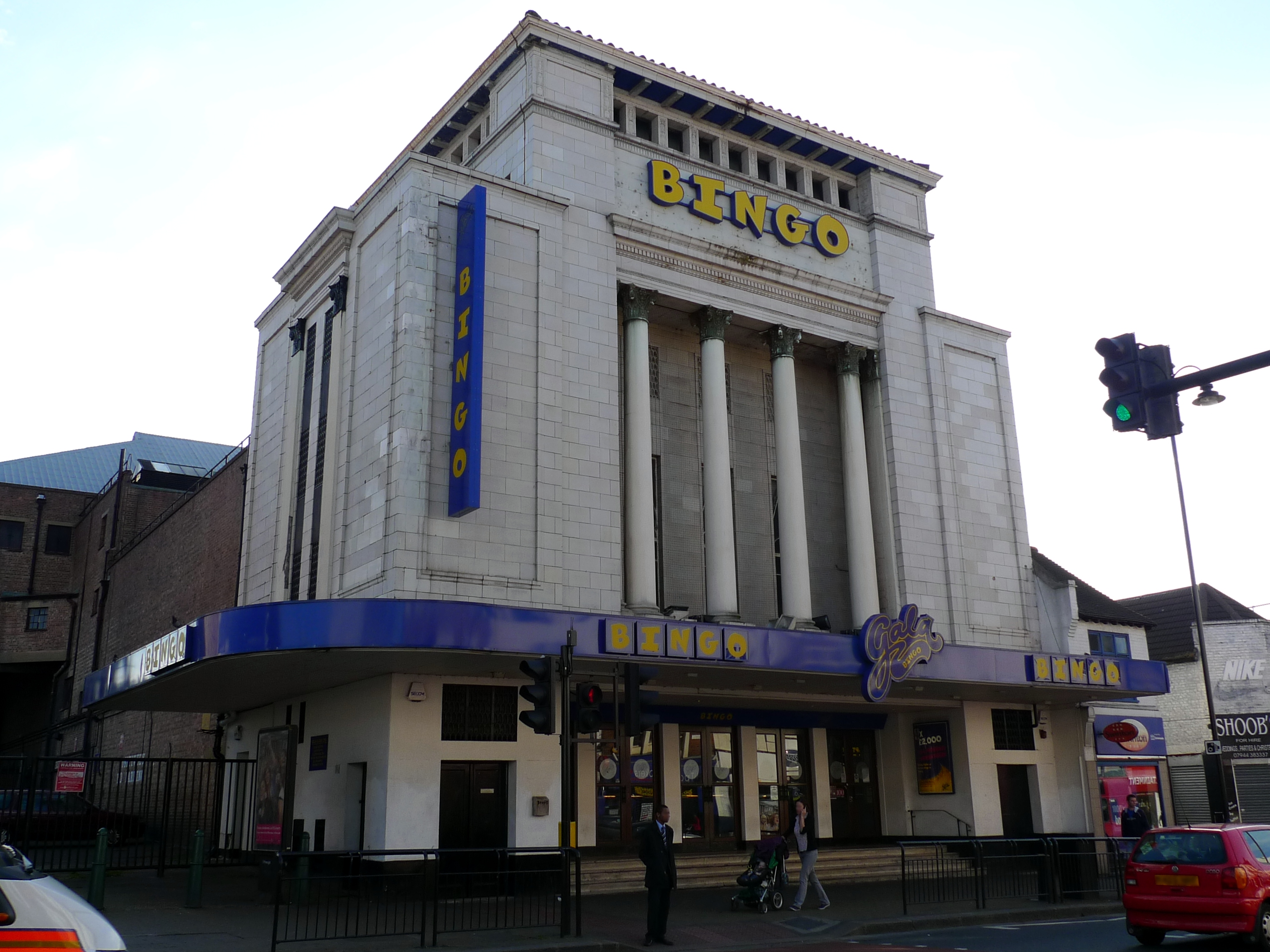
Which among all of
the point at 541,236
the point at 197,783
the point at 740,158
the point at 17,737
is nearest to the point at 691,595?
the point at 541,236

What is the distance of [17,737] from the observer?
2137 inches

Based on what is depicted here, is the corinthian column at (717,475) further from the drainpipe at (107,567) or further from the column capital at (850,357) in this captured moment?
the drainpipe at (107,567)

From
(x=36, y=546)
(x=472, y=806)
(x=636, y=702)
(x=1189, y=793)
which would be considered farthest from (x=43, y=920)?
(x=36, y=546)

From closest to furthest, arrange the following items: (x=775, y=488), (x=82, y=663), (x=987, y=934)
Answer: (x=987, y=934), (x=775, y=488), (x=82, y=663)

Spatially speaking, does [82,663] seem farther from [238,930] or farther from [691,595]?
[238,930]

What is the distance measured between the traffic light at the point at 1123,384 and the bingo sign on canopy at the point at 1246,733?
30151 mm

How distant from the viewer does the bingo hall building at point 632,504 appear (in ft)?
68.6

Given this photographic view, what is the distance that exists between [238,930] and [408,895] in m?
4.31

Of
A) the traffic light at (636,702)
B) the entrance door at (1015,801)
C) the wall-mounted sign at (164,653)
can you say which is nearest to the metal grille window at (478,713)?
the wall-mounted sign at (164,653)

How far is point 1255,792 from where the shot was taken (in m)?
37.8

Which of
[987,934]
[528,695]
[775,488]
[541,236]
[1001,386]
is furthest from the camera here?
[1001,386]

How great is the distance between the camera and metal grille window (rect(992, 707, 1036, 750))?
28719 millimetres

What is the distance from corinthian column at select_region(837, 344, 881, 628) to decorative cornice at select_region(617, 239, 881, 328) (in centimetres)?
93

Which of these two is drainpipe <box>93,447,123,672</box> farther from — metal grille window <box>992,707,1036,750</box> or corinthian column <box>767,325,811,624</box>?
metal grille window <box>992,707,1036,750</box>
